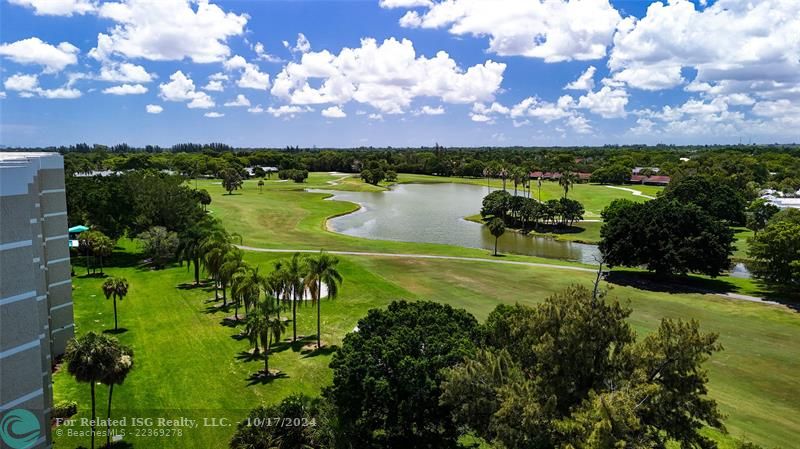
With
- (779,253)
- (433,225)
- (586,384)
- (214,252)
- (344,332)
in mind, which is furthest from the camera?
(433,225)

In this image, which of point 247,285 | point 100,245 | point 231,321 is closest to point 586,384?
point 247,285

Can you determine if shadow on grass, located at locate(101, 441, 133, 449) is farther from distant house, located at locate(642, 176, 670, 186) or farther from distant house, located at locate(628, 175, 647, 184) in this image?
distant house, located at locate(628, 175, 647, 184)

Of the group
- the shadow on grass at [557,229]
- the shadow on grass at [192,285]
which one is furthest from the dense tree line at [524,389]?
the shadow on grass at [557,229]

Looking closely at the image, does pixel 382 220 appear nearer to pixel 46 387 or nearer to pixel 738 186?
pixel 46 387

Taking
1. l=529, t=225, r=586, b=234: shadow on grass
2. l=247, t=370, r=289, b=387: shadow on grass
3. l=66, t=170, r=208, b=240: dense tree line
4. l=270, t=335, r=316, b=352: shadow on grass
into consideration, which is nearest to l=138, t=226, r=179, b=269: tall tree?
l=66, t=170, r=208, b=240: dense tree line

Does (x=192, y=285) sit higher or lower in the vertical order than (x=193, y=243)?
lower

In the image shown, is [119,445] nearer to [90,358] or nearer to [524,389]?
[90,358]

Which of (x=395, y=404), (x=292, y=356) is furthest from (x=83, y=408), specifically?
(x=395, y=404)
